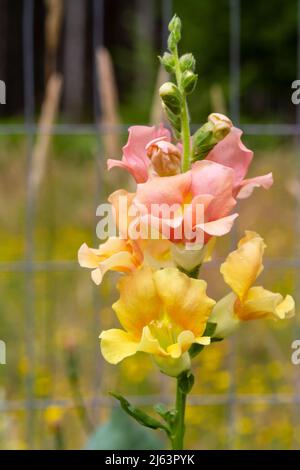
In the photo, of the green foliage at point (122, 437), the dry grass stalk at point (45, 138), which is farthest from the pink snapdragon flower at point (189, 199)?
the dry grass stalk at point (45, 138)

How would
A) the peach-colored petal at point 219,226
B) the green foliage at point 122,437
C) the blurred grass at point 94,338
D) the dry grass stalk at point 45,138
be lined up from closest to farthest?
the peach-colored petal at point 219,226 → the green foliage at point 122,437 → the dry grass stalk at point 45,138 → the blurred grass at point 94,338

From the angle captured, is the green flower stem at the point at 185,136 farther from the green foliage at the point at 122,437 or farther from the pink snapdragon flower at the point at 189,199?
the green foliage at the point at 122,437

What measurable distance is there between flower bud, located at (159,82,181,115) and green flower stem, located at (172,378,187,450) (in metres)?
0.19

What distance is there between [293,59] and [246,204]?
3.06 m

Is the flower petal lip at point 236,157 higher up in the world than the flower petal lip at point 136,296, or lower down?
higher up

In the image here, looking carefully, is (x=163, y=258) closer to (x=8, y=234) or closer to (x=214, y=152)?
(x=214, y=152)

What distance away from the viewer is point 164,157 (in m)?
0.64

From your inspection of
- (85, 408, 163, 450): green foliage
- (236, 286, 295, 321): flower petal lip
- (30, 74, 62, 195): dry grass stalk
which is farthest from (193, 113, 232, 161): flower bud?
(30, 74, 62, 195): dry grass stalk

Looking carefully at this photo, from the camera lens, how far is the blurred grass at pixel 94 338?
1861mm

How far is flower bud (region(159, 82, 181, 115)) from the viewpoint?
0.65 metres

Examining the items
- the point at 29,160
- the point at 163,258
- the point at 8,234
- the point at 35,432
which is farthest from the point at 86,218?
the point at 163,258

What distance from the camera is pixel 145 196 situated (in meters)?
0.63

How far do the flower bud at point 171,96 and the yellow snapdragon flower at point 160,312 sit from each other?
115mm

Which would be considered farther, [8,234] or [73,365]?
[8,234]
